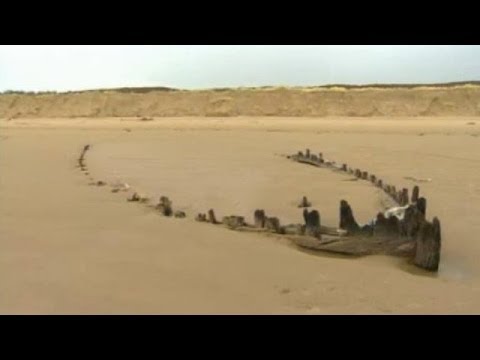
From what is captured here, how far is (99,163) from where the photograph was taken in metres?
12.4

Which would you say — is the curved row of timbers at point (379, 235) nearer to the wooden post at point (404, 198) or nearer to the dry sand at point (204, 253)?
the dry sand at point (204, 253)

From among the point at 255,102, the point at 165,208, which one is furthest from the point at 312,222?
the point at 255,102

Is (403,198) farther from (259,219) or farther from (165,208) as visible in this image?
(165,208)

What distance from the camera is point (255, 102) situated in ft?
149

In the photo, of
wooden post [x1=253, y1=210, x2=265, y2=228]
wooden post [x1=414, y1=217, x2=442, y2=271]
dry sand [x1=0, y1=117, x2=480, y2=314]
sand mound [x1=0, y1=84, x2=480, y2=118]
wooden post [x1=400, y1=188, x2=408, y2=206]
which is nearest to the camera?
dry sand [x1=0, y1=117, x2=480, y2=314]

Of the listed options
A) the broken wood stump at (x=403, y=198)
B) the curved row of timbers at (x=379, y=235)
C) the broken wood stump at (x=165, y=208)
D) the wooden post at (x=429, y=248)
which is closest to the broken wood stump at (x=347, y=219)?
the curved row of timbers at (x=379, y=235)

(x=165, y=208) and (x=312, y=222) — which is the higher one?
(x=165, y=208)

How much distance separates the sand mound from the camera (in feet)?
135

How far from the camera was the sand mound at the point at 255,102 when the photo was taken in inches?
1623

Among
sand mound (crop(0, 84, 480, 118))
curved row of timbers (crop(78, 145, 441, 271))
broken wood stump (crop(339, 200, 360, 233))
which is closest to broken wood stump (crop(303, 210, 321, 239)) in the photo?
curved row of timbers (crop(78, 145, 441, 271))

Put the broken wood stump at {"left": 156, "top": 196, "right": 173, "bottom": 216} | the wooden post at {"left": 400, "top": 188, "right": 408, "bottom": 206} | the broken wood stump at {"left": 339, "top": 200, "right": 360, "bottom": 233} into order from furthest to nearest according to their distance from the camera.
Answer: the wooden post at {"left": 400, "top": 188, "right": 408, "bottom": 206} → the broken wood stump at {"left": 156, "top": 196, "right": 173, "bottom": 216} → the broken wood stump at {"left": 339, "top": 200, "right": 360, "bottom": 233}

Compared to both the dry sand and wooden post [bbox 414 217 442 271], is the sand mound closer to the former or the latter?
the dry sand

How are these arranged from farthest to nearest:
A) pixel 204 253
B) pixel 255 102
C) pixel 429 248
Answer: pixel 255 102
pixel 204 253
pixel 429 248
